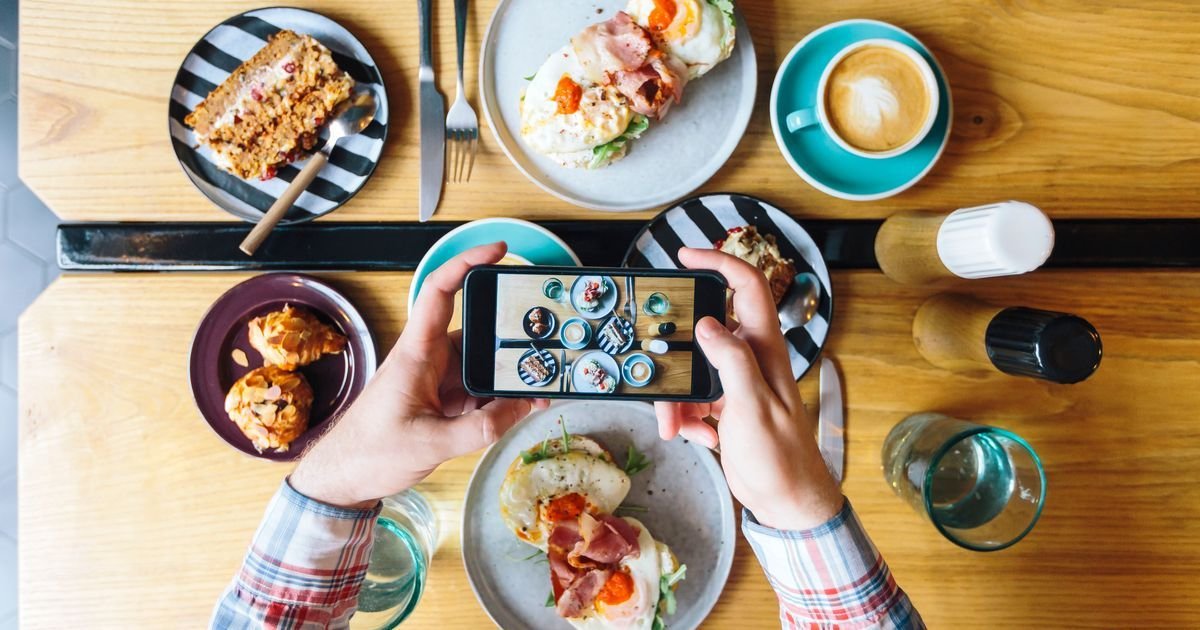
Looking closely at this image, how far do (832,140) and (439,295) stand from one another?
2.29 feet

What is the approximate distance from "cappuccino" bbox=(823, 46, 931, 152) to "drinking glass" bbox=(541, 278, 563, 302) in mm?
543

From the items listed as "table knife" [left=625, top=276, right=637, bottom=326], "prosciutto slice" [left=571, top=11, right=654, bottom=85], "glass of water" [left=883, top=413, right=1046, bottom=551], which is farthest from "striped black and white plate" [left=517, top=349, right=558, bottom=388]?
"glass of water" [left=883, top=413, right=1046, bottom=551]

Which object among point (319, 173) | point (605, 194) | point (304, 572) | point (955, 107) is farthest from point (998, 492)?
point (319, 173)

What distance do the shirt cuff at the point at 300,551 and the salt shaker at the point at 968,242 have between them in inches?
36.6

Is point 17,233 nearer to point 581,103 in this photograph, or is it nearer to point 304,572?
point 304,572

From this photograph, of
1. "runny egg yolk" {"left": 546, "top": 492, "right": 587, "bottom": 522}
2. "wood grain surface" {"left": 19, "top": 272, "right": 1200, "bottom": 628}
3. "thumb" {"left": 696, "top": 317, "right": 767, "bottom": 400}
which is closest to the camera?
"thumb" {"left": 696, "top": 317, "right": 767, "bottom": 400}

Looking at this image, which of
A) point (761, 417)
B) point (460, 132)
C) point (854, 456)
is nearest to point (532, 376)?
point (761, 417)

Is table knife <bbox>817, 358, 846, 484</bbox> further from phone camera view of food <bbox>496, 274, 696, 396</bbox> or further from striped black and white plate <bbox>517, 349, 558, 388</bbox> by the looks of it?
striped black and white plate <bbox>517, 349, 558, 388</bbox>

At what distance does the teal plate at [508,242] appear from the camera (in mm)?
1168

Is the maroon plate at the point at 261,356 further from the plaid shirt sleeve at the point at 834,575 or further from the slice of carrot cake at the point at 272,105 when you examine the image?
the plaid shirt sleeve at the point at 834,575

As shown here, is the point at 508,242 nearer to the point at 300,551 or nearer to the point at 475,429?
the point at 475,429

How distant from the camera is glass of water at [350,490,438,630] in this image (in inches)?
43.9

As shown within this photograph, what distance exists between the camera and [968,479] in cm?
117

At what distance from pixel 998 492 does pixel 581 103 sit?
3.01ft
